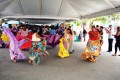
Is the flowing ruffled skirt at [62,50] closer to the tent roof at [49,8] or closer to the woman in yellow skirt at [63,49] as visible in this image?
the woman in yellow skirt at [63,49]

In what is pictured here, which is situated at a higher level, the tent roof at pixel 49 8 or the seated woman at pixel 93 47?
the tent roof at pixel 49 8

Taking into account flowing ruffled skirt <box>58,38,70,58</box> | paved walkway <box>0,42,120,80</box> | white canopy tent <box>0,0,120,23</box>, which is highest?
white canopy tent <box>0,0,120,23</box>

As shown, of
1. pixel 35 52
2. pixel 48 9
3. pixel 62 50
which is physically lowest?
pixel 62 50

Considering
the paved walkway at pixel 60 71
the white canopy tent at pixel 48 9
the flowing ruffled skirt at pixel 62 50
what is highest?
the white canopy tent at pixel 48 9

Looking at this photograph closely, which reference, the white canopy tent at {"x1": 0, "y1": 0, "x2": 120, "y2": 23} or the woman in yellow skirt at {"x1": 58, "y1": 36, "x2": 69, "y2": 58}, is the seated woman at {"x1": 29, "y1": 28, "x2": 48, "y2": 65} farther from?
the white canopy tent at {"x1": 0, "y1": 0, "x2": 120, "y2": 23}

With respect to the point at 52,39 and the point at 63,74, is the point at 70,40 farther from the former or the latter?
the point at 63,74

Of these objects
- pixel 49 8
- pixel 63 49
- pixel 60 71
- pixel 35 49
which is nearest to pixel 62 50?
pixel 63 49

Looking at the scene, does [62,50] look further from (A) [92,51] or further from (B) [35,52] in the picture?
(B) [35,52]

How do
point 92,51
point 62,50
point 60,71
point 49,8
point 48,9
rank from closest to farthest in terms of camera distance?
point 60,71
point 92,51
point 62,50
point 49,8
point 48,9

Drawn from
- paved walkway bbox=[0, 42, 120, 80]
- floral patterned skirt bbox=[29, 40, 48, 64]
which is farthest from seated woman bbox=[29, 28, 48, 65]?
paved walkway bbox=[0, 42, 120, 80]

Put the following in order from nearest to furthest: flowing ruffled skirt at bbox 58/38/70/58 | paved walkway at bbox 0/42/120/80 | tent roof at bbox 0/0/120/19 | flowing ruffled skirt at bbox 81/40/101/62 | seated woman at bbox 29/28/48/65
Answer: paved walkway at bbox 0/42/120/80, seated woman at bbox 29/28/48/65, flowing ruffled skirt at bbox 81/40/101/62, flowing ruffled skirt at bbox 58/38/70/58, tent roof at bbox 0/0/120/19

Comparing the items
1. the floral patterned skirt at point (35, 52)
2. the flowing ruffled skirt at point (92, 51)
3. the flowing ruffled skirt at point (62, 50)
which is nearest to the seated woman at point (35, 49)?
the floral patterned skirt at point (35, 52)

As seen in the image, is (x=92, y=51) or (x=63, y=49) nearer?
(x=92, y=51)

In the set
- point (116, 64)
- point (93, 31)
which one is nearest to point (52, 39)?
point (93, 31)
